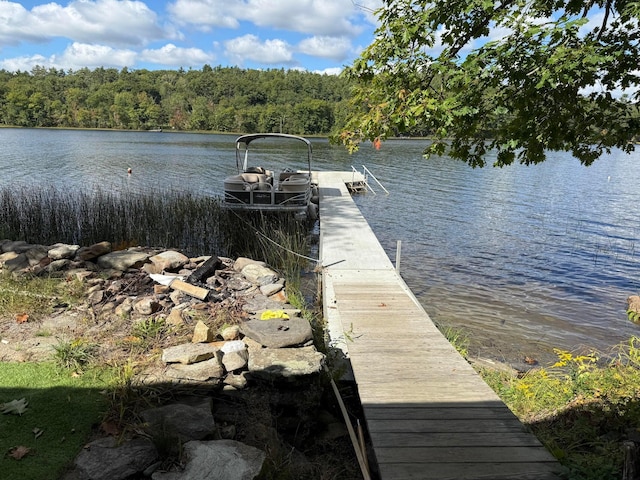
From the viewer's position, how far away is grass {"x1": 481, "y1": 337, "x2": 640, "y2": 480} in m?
3.01

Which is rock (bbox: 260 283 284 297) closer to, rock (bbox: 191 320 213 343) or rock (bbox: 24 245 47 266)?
rock (bbox: 191 320 213 343)

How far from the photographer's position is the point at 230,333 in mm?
4172

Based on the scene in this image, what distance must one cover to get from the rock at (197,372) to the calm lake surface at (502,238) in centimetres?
242

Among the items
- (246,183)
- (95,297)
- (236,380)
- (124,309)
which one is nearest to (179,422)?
(236,380)

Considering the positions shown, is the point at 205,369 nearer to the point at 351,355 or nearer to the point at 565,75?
the point at 351,355

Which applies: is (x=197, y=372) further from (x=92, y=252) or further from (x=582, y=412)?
(x=92, y=252)

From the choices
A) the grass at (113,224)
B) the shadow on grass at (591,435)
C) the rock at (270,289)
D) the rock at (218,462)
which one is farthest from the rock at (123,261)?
the shadow on grass at (591,435)

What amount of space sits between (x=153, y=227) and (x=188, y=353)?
718 cm

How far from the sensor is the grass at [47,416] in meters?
2.63

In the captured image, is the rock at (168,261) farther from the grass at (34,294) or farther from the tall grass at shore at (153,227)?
the tall grass at shore at (153,227)

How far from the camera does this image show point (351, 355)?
4449 mm

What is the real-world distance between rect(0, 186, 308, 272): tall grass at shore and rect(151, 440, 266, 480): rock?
6083 mm

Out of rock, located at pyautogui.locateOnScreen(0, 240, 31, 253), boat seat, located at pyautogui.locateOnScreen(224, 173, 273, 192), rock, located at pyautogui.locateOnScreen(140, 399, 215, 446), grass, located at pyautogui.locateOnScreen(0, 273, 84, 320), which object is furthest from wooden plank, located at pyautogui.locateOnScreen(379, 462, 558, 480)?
boat seat, located at pyautogui.locateOnScreen(224, 173, 273, 192)

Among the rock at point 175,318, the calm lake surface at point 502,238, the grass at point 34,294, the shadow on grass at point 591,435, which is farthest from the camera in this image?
the calm lake surface at point 502,238
